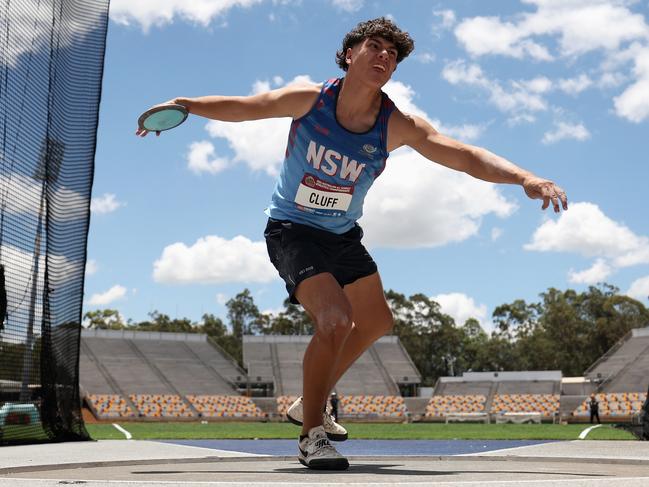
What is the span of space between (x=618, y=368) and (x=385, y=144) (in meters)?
47.3

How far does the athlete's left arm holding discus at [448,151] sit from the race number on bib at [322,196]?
1.51 feet

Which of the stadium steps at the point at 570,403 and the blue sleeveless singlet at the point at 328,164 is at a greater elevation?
the blue sleeveless singlet at the point at 328,164

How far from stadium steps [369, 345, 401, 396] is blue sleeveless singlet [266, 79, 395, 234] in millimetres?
45235

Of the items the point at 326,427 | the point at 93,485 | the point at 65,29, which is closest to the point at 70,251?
the point at 65,29

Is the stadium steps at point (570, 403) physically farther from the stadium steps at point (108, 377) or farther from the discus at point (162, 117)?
the discus at point (162, 117)

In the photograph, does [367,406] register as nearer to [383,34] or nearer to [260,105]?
[260,105]

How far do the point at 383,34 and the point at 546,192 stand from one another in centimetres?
143

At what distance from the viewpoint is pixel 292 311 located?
301 ft

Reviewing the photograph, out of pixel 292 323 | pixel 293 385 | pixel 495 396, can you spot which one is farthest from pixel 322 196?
pixel 292 323

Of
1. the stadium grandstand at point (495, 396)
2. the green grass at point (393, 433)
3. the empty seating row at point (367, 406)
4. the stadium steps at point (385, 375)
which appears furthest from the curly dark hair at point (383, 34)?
the stadium steps at point (385, 375)

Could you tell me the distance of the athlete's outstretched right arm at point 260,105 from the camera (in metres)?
4.62

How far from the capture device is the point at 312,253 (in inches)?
185

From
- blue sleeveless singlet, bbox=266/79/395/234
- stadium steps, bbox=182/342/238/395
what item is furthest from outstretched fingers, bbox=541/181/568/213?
stadium steps, bbox=182/342/238/395

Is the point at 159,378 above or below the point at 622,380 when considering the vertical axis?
above
